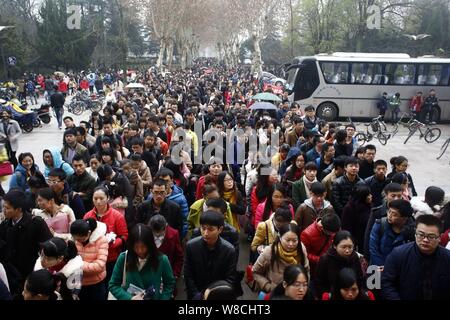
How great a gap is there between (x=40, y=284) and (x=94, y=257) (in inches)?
33.4

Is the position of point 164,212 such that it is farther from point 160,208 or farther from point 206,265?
point 206,265

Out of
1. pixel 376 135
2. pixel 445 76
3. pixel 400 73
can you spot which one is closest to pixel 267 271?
pixel 376 135

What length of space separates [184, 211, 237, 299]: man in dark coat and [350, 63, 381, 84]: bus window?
619 inches

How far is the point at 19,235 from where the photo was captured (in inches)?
144

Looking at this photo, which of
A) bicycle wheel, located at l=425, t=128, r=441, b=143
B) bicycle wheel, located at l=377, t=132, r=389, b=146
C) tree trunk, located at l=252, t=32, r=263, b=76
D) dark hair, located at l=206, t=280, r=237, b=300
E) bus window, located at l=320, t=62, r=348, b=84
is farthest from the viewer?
tree trunk, located at l=252, t=32, r=263, b=76

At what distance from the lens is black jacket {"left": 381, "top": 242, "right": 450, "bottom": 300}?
9.81 ft

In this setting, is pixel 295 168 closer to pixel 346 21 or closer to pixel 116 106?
pixel 116 106

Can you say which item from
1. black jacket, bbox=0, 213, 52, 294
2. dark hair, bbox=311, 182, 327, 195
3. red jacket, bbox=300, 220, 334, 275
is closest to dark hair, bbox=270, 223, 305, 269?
red jacket, bbox=300, 220, 334, 275

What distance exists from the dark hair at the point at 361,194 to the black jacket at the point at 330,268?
133 cm

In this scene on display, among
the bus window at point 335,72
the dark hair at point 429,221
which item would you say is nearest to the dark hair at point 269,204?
the dark hair at point 429,221

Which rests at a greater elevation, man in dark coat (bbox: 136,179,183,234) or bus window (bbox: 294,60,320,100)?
bus window (bbox: 294,60,320,100)

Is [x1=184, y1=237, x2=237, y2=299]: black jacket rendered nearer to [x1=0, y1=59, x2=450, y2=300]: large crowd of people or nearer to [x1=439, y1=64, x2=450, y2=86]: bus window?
[x1=0, y1=59, x2=450, y2=300]: large crowd of people

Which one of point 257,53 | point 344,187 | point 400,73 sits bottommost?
point 344,187
